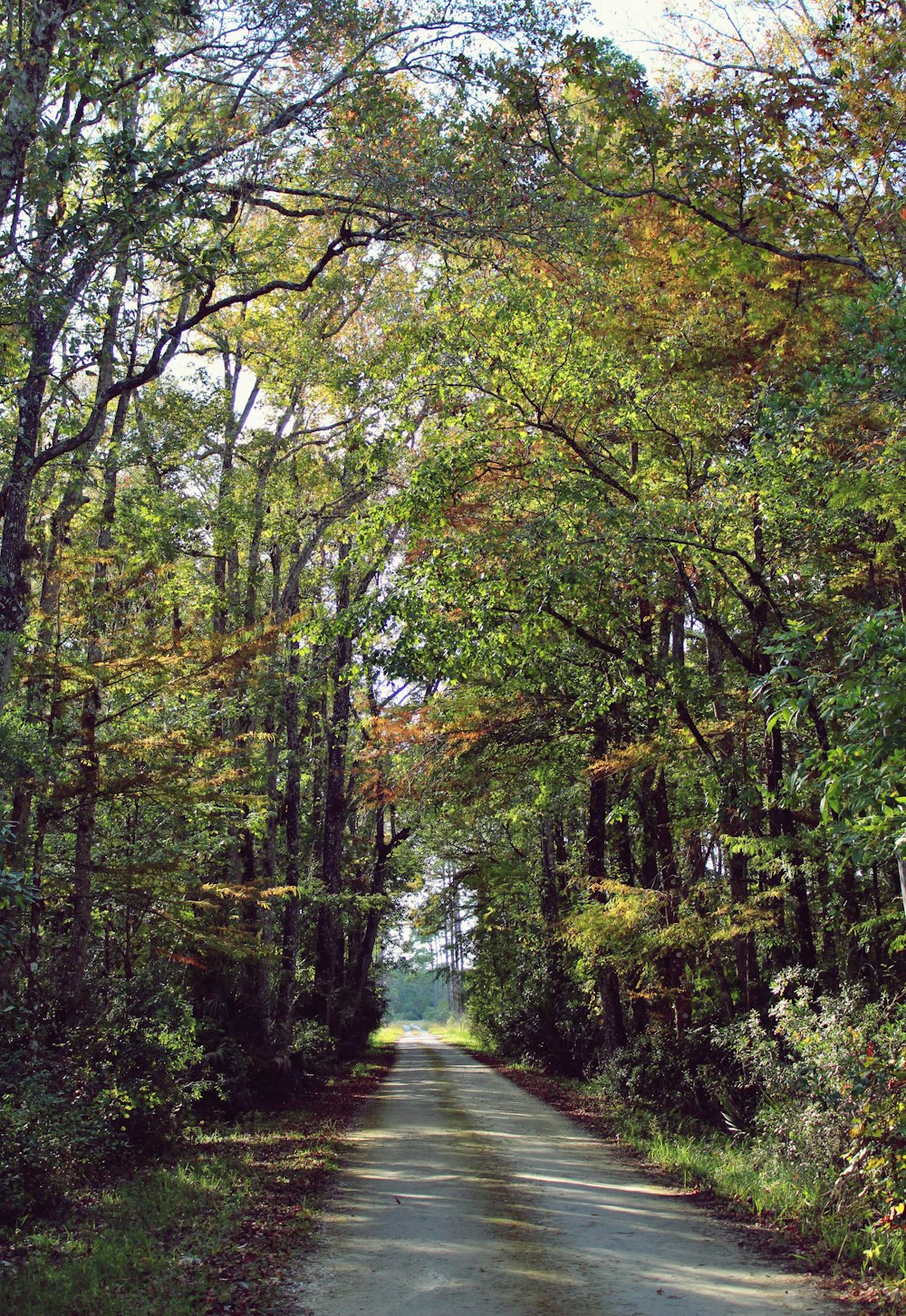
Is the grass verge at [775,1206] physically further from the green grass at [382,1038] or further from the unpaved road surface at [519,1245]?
the green grass at [382,1038]

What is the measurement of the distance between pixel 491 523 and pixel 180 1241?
25.5ft

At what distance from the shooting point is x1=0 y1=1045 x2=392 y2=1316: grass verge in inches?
217

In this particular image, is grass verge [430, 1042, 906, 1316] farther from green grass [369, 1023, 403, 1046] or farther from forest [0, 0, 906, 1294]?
green grass [369, 1023, 403, 1046]

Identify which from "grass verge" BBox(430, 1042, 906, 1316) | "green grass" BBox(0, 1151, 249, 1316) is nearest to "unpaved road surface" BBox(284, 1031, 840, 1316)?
"grass verge" BBox(430, 1042, 906, 1316)

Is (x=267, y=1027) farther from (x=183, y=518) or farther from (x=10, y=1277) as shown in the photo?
(x=10, y=1277)

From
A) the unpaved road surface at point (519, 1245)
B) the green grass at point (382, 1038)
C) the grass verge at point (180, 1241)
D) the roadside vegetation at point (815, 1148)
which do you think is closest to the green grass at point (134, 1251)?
the grass verge at point (180, 1241)

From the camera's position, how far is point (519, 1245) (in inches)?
262

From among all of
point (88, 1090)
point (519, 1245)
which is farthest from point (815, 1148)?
point (88, 1090)

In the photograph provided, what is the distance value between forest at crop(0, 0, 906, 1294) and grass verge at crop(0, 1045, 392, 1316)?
67 centimetres

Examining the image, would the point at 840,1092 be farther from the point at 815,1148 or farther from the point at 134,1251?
the point at 134,1251

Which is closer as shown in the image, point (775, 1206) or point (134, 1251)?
point (134, 1251)

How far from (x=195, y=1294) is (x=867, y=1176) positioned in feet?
15.4

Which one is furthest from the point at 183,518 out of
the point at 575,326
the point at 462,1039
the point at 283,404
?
the point at 462,1039

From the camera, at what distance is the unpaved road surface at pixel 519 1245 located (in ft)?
17.9
